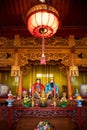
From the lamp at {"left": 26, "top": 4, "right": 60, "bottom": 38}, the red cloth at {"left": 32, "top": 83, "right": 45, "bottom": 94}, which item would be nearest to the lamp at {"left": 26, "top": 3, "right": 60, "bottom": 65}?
the lamp at {"left": 26, "top": 4, "right": 60, "bottom": 38}

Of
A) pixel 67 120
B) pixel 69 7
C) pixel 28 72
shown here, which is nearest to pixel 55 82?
pixel 28 72

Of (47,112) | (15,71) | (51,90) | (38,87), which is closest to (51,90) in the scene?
(51,90)

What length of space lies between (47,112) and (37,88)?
2.62 ft

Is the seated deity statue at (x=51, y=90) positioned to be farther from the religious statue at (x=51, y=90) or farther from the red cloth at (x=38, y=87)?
the red cloth at (x=38, y=87)

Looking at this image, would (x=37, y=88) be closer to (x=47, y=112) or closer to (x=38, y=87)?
(x=38, y=87)

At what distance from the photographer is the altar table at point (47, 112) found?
11.5 feet

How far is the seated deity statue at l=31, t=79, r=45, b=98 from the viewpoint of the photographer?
13.4ft

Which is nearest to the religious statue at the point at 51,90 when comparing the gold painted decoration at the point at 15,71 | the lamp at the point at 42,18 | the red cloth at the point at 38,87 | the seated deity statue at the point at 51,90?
the seated deity statue at the point at 51,90

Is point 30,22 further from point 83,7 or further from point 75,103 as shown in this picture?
point 75,103

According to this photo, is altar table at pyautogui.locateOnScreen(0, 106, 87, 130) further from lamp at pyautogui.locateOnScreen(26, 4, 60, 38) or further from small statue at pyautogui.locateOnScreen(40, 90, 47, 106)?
lamp at pyautogui.locateOnScreen(26, 4, 60, 38)

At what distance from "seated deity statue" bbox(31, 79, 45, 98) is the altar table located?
477 millimetres

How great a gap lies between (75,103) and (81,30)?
183cm

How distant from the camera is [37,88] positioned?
4.25m

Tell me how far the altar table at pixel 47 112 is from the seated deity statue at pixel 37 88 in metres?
0.48
